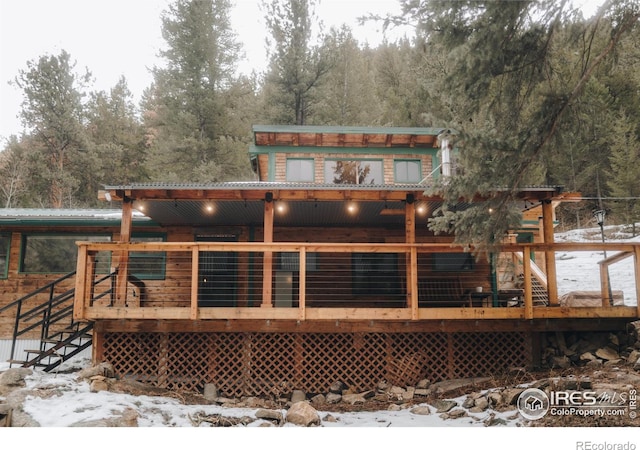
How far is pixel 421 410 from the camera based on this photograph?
731 centimetres

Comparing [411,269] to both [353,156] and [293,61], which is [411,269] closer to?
[353,156]

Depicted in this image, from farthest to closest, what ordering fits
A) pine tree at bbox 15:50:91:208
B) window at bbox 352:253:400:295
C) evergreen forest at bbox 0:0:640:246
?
evergreen forest at bbox 0:0:640:246
pine tree at bbox 15:50:91:208
window at bbox 352:253:400:295

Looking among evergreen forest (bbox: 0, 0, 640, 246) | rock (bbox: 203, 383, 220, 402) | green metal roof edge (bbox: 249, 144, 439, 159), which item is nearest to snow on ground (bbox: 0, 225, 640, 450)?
rock (bbox: 203, 383, 220, 402)

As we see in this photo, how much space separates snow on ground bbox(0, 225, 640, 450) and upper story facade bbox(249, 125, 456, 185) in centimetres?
652

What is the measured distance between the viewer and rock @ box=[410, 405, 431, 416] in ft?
23.8

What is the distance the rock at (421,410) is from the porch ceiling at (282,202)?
3.65 meters

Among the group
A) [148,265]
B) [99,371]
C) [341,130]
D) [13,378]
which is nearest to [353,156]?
[341,130]

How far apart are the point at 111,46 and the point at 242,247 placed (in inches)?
841

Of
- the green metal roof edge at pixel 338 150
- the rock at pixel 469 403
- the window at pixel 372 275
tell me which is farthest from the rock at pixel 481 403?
the green metal roof edge at pixel 338 150

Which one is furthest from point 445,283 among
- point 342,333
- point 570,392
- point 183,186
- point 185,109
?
point 185,109

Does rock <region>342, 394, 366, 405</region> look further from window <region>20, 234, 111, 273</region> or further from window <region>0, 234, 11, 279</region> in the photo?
window <region>0, 234, 11, 279</region>

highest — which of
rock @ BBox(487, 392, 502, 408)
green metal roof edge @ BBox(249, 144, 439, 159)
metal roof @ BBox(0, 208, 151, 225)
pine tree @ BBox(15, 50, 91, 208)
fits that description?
pine tree @ BBox(15, 50, 91, 208)
